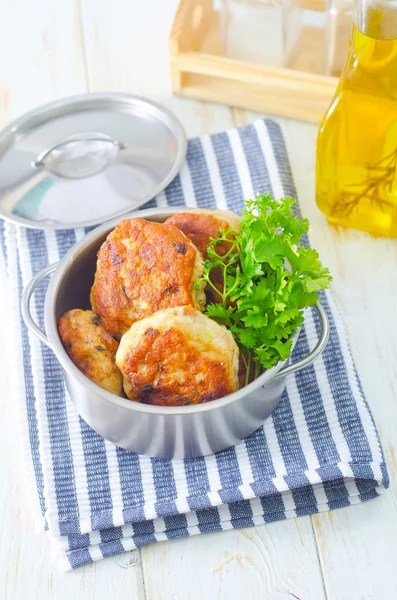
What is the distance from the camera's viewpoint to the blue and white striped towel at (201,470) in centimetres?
109

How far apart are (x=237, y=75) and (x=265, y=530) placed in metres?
0.83

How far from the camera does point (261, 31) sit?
5.23ft

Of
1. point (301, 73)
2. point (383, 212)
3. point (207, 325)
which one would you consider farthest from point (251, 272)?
point (301, 73)

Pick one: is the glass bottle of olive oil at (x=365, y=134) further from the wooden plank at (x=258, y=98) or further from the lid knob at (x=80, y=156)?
the lid knob at (x=80, y=156)

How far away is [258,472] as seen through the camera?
1116 millimetres

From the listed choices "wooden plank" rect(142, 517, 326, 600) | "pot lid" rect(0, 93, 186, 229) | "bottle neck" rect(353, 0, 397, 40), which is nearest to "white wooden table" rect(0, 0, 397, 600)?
"wooden plank" rect(142, 517, 326, 600)

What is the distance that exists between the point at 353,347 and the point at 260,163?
38cm

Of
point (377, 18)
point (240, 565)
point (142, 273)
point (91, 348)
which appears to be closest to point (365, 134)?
point (377, 18)

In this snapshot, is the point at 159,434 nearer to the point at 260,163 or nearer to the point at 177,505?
the point at 177,505

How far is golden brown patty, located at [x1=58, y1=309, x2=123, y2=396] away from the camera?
104 centimetres

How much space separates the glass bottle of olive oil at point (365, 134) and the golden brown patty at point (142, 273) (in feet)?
1.22

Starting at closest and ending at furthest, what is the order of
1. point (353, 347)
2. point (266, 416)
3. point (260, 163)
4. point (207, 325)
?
point (207, 325), point (266, 416), point (353, 347), point (260, 163)

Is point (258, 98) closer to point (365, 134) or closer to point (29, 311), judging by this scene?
point (365, 134)

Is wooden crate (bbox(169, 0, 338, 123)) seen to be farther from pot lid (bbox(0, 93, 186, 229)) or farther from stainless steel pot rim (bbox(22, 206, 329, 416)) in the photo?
stainless steel pot rim (bbox(22, 206, 329, 416))
